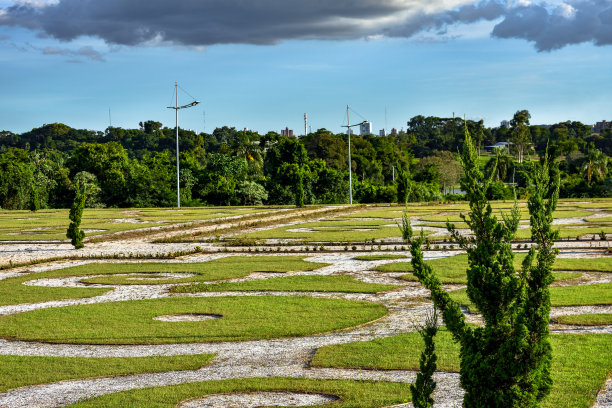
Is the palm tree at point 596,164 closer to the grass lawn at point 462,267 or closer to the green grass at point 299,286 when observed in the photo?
the grass lawn at point 462,267

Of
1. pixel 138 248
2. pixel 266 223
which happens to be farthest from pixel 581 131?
pixel 138 248

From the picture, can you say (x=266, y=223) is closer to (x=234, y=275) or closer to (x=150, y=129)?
(x=234, y=275)

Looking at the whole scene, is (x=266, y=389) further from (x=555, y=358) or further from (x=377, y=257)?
(x=377, y=257)

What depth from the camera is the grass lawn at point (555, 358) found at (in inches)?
345

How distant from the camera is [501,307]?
6117mm

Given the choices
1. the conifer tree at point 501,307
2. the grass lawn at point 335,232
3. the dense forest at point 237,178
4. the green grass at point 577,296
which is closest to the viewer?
the conifer tree at point 501,307

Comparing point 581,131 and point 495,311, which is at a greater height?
point 581,131

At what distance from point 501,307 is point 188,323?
840cm

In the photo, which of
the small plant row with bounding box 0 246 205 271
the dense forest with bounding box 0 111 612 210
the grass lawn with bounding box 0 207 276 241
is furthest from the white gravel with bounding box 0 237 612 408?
the dense forest with bounding box 0 111 612 210

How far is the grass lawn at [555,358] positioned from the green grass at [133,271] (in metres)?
8.35

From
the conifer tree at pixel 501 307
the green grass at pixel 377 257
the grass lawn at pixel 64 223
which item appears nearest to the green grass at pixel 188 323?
the conifer tree at pixel 501 307

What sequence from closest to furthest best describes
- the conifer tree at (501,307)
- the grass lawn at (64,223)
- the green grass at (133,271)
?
the conifer tree at (501,307)
the green grass at (133,271)
the grass lawn at (64,223)

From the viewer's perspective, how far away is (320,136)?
85625mm

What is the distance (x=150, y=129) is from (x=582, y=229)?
101678 millimetres
